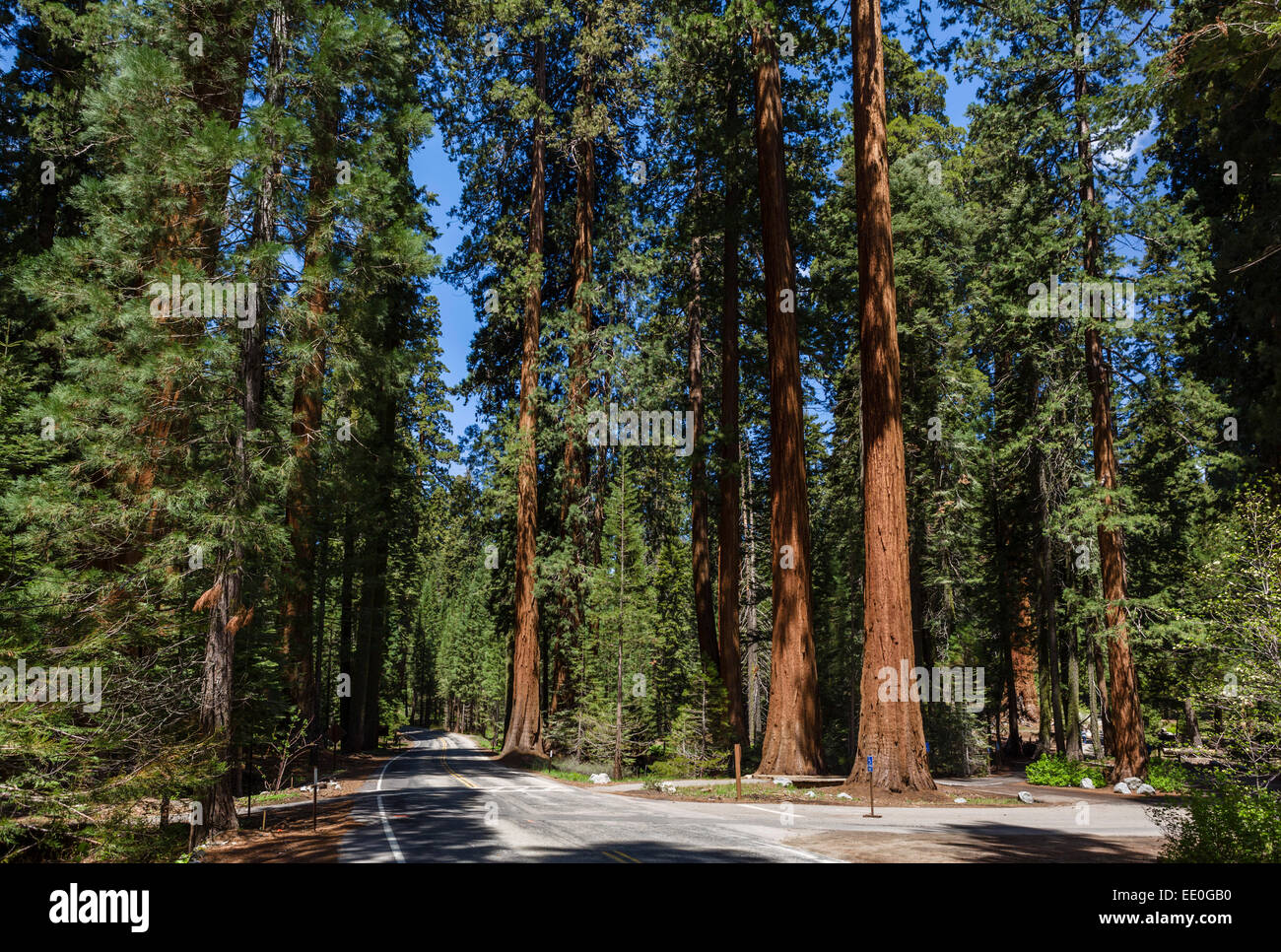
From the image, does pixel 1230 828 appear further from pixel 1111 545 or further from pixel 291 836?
pixel 1111 545

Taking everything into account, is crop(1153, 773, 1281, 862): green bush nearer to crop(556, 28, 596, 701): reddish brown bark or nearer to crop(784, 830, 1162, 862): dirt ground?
crop(784, 830, 1162, 862): dirt ground

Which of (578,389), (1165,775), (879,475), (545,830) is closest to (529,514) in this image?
(578,389)

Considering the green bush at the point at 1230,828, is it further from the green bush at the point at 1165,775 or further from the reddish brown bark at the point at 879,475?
the green bush at the point at 1165,775

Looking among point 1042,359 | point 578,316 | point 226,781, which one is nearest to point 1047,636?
point 1042,359

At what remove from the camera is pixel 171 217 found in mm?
13297

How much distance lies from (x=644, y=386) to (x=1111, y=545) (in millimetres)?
15253

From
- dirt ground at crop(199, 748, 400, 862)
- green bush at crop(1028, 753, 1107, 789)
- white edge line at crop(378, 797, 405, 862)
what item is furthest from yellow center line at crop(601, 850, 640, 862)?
green bush at crop(1028, 753, 1107, 789)

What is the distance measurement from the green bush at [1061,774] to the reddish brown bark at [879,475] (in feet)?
37.7

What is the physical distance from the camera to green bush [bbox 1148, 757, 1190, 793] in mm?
18953

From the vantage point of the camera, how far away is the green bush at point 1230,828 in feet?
21.9

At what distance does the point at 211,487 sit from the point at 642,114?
79.8 ft

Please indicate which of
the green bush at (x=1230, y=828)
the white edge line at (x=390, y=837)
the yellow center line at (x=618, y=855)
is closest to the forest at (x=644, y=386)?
the green bush at (x=1230, y=828)

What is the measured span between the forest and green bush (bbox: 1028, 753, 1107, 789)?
0.26m
